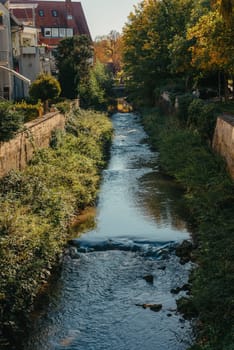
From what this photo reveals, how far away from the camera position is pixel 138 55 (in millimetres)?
40438

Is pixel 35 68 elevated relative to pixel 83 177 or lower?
elevated

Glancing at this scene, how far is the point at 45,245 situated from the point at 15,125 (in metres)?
4.71

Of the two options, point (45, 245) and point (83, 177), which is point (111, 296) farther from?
point (83, 177)

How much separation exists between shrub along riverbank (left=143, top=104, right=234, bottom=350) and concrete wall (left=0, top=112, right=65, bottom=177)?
543cm

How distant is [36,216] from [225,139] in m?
8.31

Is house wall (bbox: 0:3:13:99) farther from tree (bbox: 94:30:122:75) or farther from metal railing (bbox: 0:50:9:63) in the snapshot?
tree (bbox: 94:30:122:75)

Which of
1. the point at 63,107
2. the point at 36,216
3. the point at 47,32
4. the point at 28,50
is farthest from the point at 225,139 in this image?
the point at 47,32

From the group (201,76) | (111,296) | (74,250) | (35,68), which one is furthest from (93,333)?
(35,68)

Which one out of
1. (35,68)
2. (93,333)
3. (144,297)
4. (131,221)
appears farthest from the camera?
(35,68)

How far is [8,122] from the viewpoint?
14.4m

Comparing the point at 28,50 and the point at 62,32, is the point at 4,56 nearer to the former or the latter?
the point at 28,50

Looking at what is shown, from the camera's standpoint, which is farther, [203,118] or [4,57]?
[4,57]

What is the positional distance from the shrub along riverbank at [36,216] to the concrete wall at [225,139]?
4.86 m

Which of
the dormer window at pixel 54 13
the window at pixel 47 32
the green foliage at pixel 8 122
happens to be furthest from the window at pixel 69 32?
the green foliage at pixel 8 122
